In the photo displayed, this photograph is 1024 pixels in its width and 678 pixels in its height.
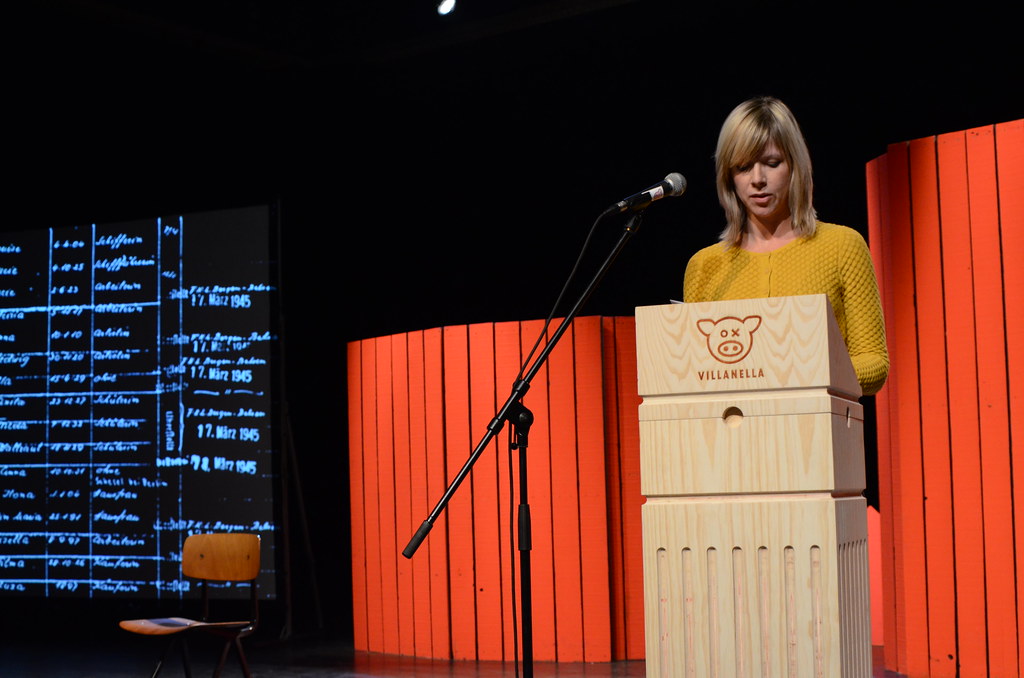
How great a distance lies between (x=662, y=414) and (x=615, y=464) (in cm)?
358

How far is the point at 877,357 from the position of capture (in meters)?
1.70

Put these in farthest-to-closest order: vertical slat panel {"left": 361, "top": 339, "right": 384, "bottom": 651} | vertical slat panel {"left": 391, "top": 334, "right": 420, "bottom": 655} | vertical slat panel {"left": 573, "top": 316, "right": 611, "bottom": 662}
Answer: vertical slat panel {"left": 361, "top": 339, "right": 384, "bottom": 651}
vertical slat panel {"left": 391, "top": 334, "right": 420, "bottom": 655}
vertical slat panel {"left": 573, "top": 316, "right": 611, "bottom": 662}

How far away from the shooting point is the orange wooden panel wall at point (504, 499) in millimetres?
4934

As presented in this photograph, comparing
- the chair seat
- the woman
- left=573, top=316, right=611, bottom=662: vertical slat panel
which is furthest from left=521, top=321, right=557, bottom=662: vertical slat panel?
the woman

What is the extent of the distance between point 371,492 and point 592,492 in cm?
123

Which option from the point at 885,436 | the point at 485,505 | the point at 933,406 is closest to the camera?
the point at 933,406

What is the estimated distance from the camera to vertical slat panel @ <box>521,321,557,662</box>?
4957 millimetres

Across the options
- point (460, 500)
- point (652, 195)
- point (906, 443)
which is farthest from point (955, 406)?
point (460, 500)

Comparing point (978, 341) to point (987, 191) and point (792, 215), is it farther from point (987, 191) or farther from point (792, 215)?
point (792, 215)

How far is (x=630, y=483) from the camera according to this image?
4.98m

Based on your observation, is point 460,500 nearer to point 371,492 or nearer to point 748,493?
point 371,492

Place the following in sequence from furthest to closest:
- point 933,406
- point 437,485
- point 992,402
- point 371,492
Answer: point 371,492, point 437,485, point 933,406, point 992,402

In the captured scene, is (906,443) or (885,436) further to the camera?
(885,436)

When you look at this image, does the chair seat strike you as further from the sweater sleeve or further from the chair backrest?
the sweater sleeve
